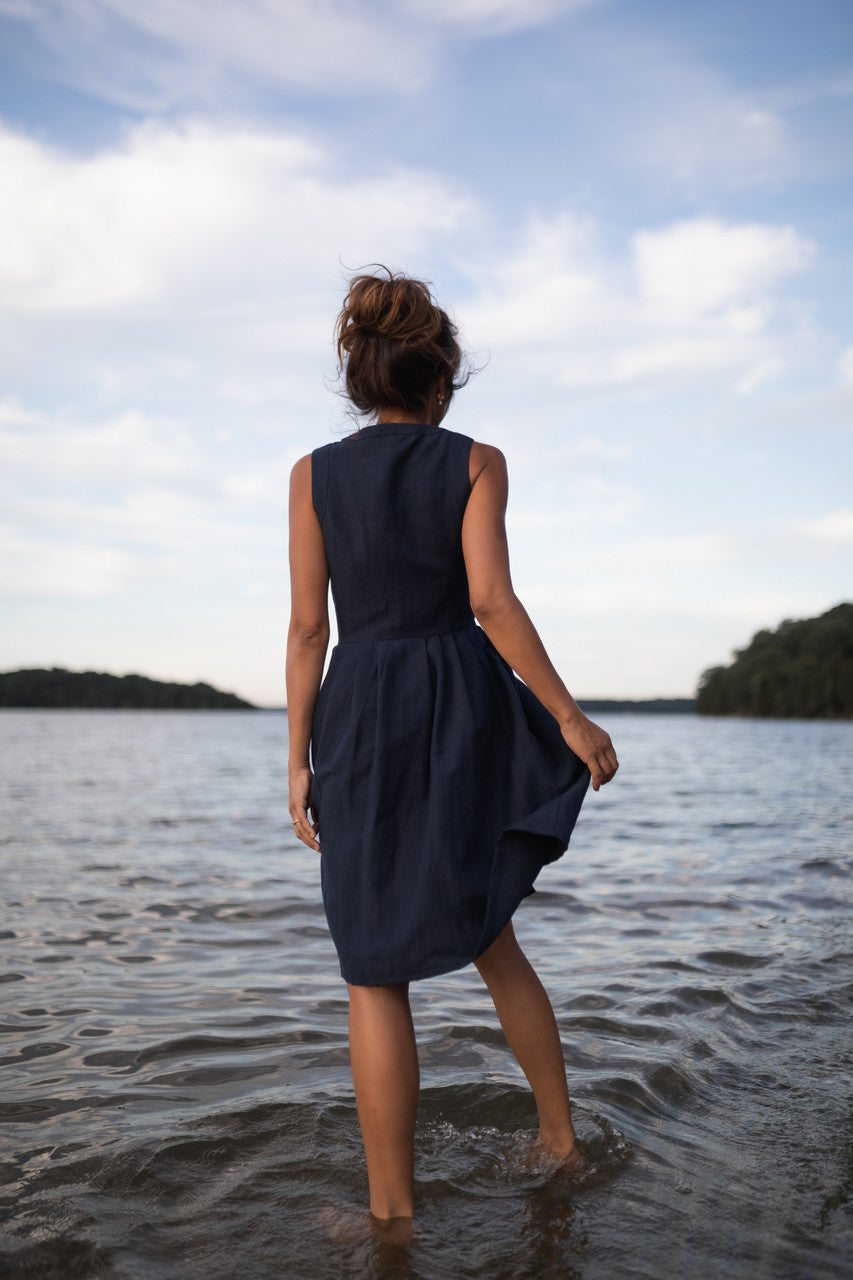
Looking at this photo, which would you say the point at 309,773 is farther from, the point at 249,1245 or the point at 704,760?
the point at 704,760

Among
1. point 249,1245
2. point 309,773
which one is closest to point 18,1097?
point 249,1245

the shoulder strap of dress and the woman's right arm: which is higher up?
the shoulder strap of dress

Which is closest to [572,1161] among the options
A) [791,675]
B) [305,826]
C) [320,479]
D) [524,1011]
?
[524,1011]

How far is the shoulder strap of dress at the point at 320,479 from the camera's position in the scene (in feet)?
7.13

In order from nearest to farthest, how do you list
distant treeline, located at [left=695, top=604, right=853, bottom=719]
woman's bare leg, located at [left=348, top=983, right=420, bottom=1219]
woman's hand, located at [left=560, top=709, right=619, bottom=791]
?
woman's bare leg, located at [left=348, top=983, right=420, bottom=1219]
woman's hand, located at [left=560, top=709, right=619, bottom=791]
distant treeline, located at [left=695, top=604, right=853, bottom=719]

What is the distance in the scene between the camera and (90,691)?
91188 mm

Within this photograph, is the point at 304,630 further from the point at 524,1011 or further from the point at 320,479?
the point at 524,1011

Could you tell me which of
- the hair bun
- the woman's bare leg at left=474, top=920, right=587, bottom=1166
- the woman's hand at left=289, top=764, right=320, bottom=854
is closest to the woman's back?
the hair bun

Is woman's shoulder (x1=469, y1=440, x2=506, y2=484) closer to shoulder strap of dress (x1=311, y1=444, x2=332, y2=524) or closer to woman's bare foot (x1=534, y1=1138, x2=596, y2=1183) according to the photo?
shoulder strap of dress (x1=311, y1=444, x2=332, y2=524)

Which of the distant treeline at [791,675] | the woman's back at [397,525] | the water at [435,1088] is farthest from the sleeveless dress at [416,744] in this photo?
the distant treeline at [791,675]

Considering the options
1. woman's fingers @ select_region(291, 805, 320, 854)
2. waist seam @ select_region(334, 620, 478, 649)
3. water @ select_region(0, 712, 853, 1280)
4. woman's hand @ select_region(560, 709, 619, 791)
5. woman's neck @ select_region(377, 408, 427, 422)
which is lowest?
water @ select_region(0, 712, 853, 1280)

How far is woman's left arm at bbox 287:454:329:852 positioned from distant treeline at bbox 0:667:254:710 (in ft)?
297

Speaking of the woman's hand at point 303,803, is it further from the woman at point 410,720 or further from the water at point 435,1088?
the water at point 435,1088

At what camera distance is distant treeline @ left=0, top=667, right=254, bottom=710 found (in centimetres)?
8619
